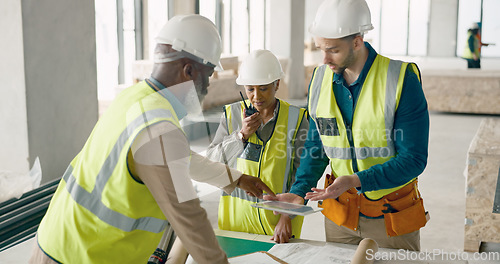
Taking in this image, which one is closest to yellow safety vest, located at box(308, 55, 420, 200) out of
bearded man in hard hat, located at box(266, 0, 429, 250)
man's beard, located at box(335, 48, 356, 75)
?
bearded man in hard hat, located at box(266, 0, 429, 250)

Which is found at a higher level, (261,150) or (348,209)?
(261,150)

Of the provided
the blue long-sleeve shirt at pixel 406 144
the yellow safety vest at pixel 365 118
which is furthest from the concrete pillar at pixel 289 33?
the blue long-sleeve shirt at pixel 406 144

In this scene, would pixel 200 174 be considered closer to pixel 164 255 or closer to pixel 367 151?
pixel 164 255

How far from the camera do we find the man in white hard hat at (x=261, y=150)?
3.20 meters

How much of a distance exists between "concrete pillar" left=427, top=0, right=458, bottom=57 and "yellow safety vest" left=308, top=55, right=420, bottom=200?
26.0 meters

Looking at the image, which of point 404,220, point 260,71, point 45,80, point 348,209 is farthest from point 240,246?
point 45,80

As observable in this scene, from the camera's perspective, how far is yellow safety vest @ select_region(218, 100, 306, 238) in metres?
3.19

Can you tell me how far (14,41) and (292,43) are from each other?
419 inches

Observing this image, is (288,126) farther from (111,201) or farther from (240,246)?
(111,201)

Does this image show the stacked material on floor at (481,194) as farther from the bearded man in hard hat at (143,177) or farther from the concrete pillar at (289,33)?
the concrete pillar at (289,33)

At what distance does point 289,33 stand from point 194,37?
12405 millimetres

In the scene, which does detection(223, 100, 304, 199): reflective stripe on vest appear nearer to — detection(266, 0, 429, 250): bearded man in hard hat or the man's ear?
detection(266, 0, 429, 250): bearded man in hard hat

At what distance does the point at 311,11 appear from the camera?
95.1 feet

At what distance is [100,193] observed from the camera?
1.79 metres
